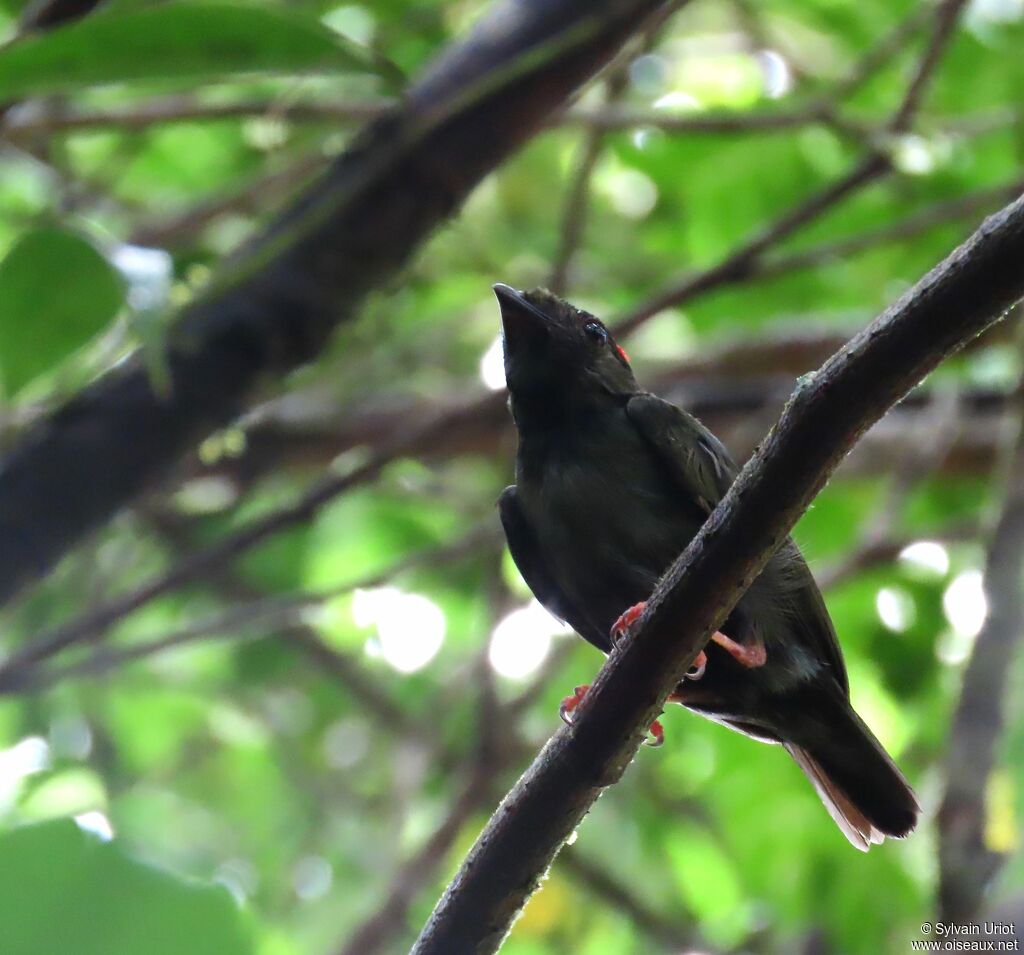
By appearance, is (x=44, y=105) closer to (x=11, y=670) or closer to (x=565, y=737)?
(x=11, y=670)

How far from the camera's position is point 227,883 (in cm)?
93

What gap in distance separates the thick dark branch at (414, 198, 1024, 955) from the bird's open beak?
191 centimetres

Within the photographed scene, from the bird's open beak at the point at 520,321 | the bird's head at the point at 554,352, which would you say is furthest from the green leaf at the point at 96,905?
the bird's open beak at the point at 520,321

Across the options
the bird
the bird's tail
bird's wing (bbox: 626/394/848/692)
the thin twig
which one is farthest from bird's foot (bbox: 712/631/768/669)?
the thin twig

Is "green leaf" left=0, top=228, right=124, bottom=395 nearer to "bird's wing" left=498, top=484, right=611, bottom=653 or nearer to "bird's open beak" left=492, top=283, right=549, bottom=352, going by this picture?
"bird's wing" left=498, top=484, right=611, bottom=653

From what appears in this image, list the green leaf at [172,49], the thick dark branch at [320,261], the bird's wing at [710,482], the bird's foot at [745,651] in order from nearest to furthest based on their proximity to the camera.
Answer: the green leaf at [172,49] → the thick dark branch at [320,261] → the bird's foot at [745,651] → the bird's wing at [710,482]

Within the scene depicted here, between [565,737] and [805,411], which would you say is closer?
[805,411]

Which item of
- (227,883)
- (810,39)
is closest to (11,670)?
(227,883)

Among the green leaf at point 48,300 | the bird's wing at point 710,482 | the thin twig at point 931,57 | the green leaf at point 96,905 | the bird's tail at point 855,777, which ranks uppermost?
the thin twig at point 931,57

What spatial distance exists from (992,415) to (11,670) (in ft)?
13.3

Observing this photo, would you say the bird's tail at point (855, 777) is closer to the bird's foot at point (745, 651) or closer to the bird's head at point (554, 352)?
the bird's foot at point (745, 651)

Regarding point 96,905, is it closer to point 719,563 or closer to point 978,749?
point 719,563

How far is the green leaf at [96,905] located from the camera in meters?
0.82

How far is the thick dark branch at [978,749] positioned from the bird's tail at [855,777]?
0.33 m
